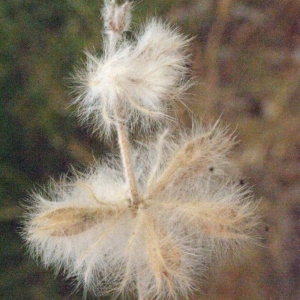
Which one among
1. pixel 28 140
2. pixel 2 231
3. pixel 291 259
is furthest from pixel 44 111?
pixel 291 259

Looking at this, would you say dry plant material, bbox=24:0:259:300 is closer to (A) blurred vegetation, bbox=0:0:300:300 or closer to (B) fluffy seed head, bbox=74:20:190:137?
(B) fluffy seed head, bbox=74:20:190:137

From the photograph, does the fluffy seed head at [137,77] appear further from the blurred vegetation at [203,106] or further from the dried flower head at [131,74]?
the blurred vegetation at [203,106]

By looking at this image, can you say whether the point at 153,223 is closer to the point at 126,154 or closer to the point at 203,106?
the point at 126,154

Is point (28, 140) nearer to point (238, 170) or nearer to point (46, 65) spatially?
point (46, 65)

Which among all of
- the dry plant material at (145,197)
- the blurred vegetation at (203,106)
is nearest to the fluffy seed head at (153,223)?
the dry plant material at (145,197)

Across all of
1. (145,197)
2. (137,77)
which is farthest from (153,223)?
(137,77)

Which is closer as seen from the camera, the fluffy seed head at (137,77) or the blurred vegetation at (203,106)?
the fluffy seed head at (137,77)

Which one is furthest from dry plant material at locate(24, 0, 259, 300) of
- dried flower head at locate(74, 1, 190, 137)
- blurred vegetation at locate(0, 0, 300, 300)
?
blurred vegetation at locate(0, 0, 300, 300)

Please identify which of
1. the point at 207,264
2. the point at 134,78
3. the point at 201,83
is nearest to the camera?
the point at 134,78
